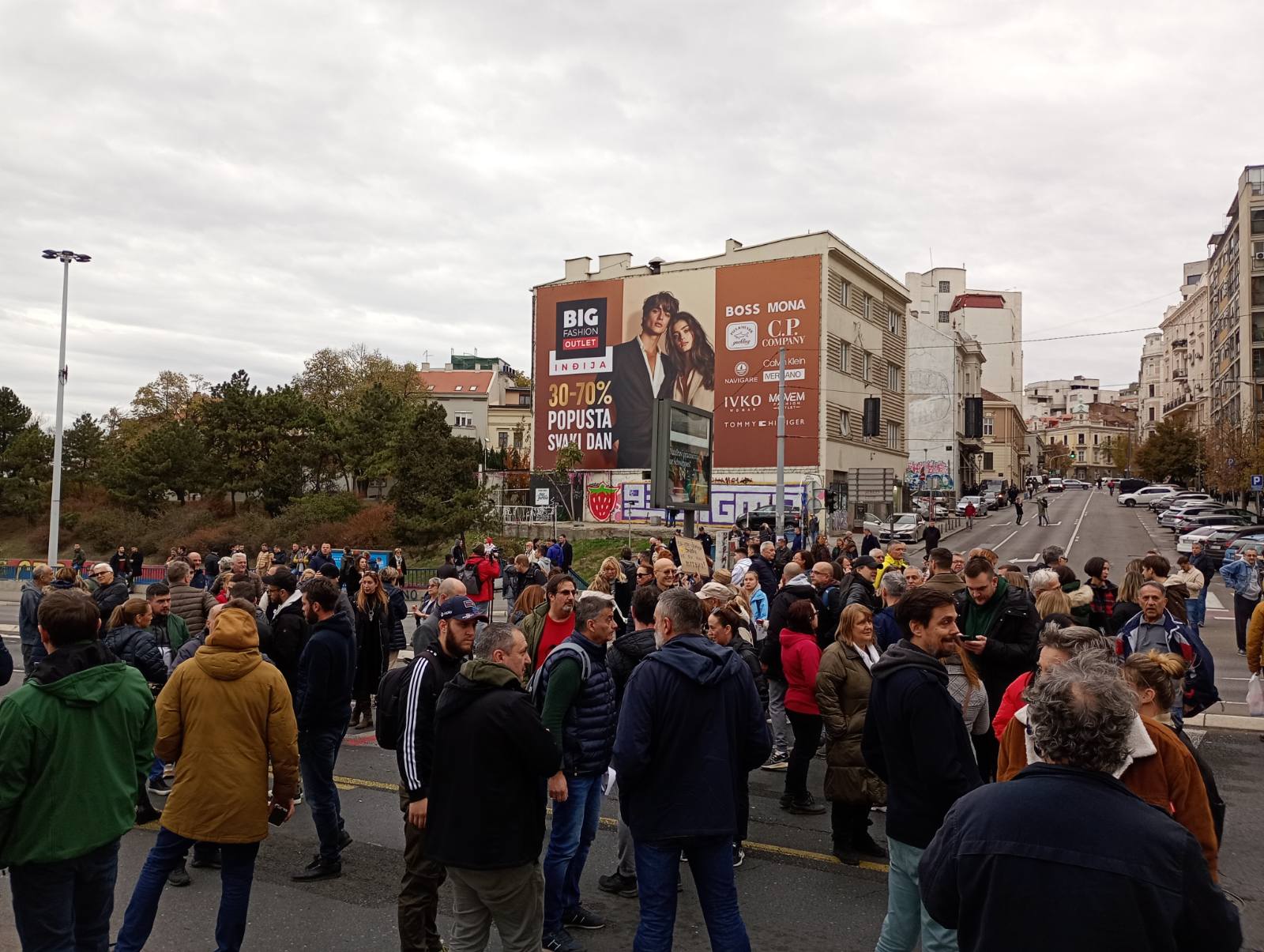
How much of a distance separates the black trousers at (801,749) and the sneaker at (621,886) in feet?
6.36

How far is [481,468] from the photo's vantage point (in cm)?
5831

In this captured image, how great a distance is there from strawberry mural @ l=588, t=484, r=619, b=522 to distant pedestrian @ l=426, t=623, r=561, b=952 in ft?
158

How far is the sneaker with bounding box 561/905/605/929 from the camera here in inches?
208

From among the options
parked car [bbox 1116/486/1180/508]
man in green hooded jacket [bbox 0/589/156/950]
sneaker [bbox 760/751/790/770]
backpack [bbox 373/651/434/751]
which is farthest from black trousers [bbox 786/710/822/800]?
parked car [bbox 1116/486/1180/508]

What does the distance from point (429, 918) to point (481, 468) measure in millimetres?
54262

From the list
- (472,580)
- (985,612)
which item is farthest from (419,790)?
(472,580)

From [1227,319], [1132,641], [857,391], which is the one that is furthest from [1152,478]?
[1132,641]

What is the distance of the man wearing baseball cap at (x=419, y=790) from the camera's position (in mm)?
4570

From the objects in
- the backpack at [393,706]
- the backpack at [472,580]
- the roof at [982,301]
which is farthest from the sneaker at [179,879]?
the roof at [982,301]

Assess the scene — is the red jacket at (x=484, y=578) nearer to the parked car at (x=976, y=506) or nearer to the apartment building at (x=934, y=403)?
the parked car at (x=976, y=506)

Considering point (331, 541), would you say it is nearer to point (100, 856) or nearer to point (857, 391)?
point (857, 391)

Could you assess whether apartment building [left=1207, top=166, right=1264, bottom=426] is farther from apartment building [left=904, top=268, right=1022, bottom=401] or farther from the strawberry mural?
the strawberry mural

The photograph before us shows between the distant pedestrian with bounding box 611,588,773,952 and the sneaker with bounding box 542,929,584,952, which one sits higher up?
the distant pedestrian with bounding box 611,588,773,952

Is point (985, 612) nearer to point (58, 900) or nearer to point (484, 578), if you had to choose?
point (58, 900)
